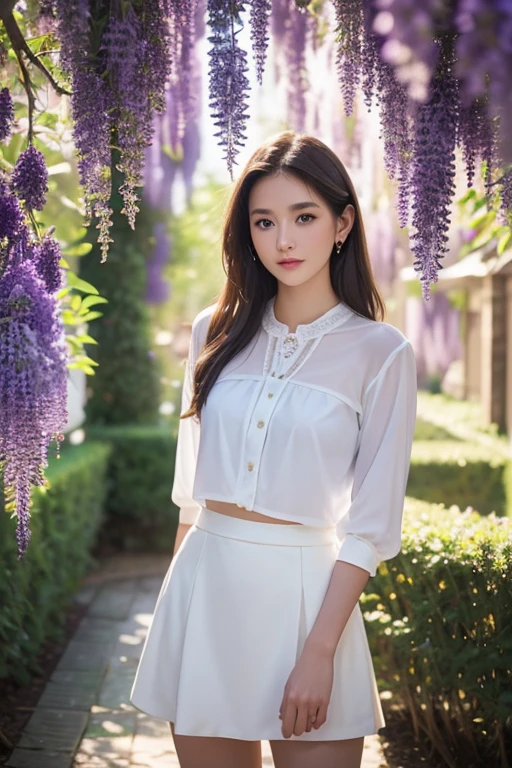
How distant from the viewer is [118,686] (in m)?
→ 3.99

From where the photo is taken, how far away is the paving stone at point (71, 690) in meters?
3.74

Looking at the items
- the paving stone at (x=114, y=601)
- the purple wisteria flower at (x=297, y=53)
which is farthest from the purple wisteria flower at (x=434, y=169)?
the paving stone at (x=114, y=601)

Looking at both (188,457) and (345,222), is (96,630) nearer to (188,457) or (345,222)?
(188,457)

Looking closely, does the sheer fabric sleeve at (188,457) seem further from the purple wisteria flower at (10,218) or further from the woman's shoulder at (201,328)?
the purple wisteria flower at (10,218)

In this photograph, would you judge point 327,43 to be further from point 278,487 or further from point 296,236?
point 278,487

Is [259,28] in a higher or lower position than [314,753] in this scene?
higher

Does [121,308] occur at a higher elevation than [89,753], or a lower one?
higher

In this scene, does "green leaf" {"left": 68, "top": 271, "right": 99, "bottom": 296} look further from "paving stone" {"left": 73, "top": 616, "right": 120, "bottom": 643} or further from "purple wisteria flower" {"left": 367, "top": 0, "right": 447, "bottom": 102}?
"paving stone" {"left": 73, "top": 616, "right": 120, "bottom": 643}

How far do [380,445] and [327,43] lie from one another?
2455 millimetres

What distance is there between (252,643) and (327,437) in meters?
0.47

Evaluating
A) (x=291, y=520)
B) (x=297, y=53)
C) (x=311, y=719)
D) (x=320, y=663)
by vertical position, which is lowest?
(x=311, y=719)

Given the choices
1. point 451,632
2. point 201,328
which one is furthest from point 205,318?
point 451,632

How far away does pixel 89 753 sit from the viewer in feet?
10.6

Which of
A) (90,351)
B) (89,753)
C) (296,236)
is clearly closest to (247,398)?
(296,236)
